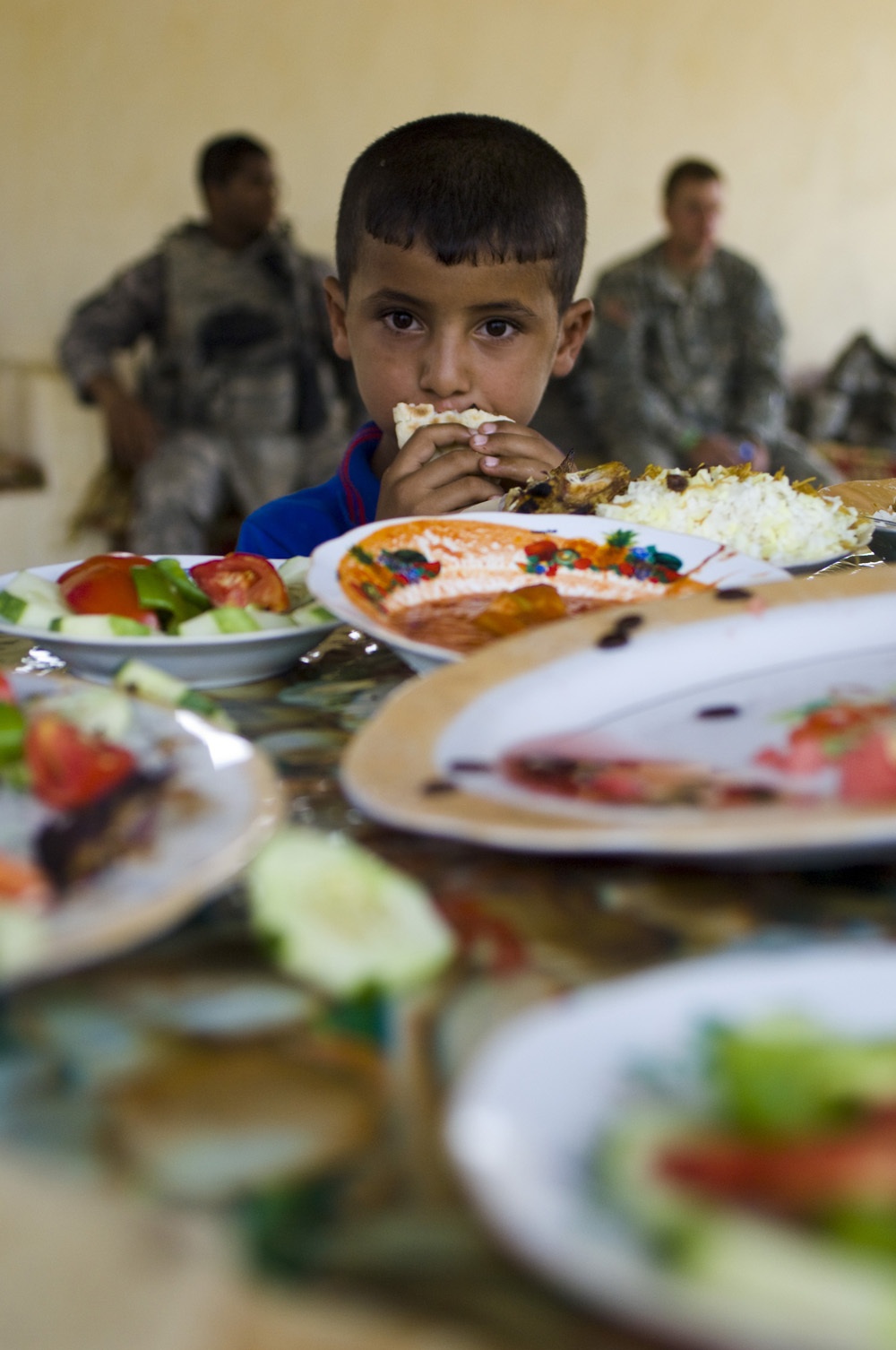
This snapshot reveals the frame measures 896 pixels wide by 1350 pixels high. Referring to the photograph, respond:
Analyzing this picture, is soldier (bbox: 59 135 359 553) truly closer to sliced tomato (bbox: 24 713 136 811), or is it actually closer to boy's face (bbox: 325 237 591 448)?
boy's face (bbox: 325 237 591 448)

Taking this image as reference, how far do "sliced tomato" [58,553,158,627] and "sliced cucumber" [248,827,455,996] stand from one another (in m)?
0.51

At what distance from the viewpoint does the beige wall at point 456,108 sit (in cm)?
525

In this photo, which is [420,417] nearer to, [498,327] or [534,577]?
[498,327]

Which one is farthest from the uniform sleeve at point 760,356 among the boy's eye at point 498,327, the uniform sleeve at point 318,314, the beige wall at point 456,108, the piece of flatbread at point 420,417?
the piece of flatbread at point 420,417

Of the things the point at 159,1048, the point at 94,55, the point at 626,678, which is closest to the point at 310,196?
the point at 94,55

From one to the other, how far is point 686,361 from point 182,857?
5467mm

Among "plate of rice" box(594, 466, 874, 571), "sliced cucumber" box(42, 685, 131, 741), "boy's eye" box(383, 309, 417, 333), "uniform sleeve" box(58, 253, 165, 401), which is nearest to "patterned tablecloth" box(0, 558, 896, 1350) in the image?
"sliced cucumber" box(42, 685, 131, 741)

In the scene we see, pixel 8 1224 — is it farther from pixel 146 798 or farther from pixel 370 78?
pixel 370 78

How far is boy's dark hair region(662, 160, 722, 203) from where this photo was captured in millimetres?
5336

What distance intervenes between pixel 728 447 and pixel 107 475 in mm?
2637

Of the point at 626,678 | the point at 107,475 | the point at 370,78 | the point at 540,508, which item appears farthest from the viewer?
the point at 370,78

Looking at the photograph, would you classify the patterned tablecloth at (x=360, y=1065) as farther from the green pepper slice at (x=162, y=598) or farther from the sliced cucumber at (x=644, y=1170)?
the green pepper slice at (x=162, y=598)

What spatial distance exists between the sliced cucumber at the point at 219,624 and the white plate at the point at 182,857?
0.91 feet

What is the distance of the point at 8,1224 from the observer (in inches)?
15.4
